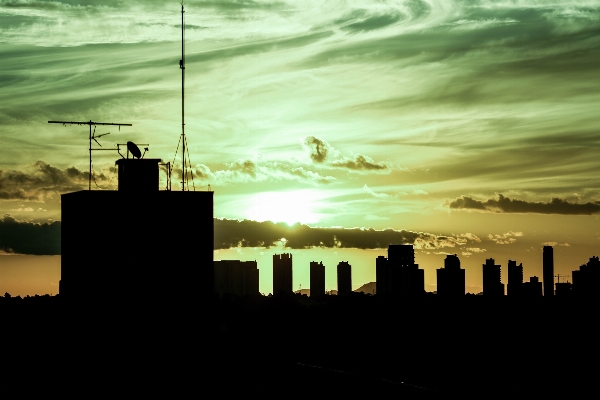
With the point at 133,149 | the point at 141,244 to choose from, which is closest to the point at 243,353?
the point at 141,244

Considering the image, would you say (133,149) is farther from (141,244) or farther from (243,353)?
(243,353)

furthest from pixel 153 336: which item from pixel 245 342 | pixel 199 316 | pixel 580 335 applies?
pixel 580 335

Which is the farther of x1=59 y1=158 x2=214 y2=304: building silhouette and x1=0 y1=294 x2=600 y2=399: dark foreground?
x1=59 y1=158 x2=214 y2=304: building silhouette

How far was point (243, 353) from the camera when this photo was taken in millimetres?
120250

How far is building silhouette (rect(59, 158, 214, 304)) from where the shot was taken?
124 m

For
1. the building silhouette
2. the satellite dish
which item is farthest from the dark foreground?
the satellite dish

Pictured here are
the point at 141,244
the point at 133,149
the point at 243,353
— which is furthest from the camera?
the point at 141,244

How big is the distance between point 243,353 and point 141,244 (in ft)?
76.0

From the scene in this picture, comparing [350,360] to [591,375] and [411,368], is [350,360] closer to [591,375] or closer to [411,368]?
[411,368]

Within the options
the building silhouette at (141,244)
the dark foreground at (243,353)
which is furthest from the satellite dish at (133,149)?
the dark foreground at (243,353)

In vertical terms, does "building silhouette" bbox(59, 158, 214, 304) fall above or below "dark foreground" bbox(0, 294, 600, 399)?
above

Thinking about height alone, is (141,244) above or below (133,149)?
below

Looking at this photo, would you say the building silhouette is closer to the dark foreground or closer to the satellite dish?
the dark foreground

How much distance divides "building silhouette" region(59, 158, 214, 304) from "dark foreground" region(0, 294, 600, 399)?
2573 mm
